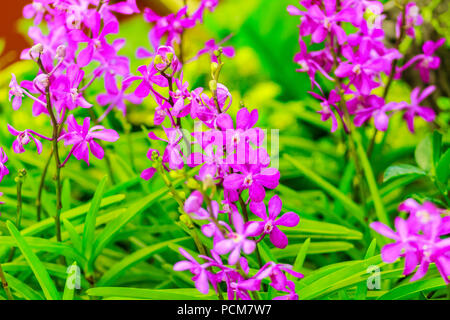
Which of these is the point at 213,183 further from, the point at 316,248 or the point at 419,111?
the point at 419,111

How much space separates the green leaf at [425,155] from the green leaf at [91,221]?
492mm

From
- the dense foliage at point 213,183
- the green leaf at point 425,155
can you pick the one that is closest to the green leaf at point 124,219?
the dense foliage at point 213,183

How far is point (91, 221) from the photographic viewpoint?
679mm

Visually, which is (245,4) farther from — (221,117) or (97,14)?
(221,117)

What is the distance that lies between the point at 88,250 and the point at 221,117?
333mm

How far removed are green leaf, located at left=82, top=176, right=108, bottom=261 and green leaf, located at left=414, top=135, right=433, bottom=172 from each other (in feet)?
1.61

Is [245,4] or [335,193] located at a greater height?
[245,4]

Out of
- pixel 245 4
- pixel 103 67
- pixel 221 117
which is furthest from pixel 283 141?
pixel 245 4

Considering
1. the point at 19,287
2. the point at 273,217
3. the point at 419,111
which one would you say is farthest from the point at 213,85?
the point at 419,111

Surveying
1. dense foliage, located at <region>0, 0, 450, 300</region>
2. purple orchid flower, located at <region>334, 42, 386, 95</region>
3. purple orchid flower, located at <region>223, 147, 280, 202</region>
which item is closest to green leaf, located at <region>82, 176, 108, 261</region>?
dense foliage, located at <region>0, 0, 450, 300</region>

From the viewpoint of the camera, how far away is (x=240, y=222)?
0.43m

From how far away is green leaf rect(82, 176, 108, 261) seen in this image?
2.18ft

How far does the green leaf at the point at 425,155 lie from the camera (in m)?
0.79

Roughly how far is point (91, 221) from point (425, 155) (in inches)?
20.8
